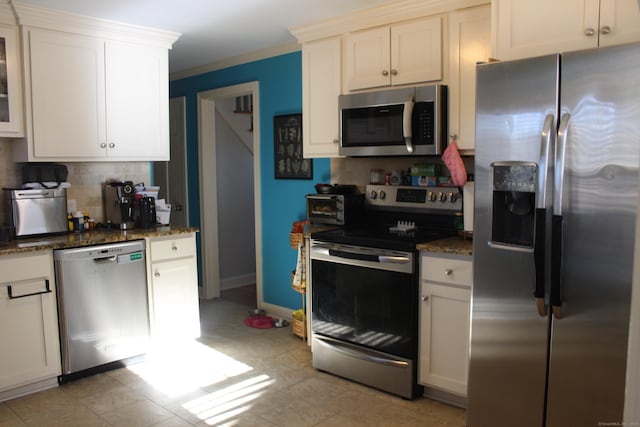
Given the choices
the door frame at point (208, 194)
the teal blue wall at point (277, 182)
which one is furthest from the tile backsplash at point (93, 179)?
the teal blue wall at point (277, 182)

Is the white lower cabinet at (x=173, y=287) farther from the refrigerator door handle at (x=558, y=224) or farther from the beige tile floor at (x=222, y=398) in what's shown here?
the refrigerator door handle at (x=558, y=224)

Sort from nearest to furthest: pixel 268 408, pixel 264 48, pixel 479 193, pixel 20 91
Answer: pixel 479 193
pixel 268 408
pixel 20 91
pixel 264 48

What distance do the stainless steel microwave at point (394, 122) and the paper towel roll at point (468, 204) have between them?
0.27 m

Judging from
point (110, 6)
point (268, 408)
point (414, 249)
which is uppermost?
point (110, 6)

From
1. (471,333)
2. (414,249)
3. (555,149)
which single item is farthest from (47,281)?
(555,149)

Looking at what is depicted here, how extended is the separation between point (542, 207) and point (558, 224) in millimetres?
91

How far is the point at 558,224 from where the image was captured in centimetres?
210

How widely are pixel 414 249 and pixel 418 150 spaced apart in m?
0.64

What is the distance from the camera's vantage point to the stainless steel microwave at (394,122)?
3.07m

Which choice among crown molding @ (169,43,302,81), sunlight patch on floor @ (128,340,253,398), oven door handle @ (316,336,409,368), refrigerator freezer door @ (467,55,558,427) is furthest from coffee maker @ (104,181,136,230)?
refrigerator freezer door @ (467,55,558,427)

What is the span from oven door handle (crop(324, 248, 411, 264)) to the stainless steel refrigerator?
1.87ft

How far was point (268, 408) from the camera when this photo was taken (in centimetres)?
294

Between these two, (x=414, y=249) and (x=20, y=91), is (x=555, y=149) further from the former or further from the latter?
(x=20, y=91)

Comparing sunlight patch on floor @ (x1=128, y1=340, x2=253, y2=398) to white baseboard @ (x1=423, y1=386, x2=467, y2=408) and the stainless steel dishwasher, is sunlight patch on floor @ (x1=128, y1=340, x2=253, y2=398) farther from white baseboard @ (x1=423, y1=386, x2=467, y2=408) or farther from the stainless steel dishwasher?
white baseboard @ (x1=423, y1=386, x2=467, y2=408)
